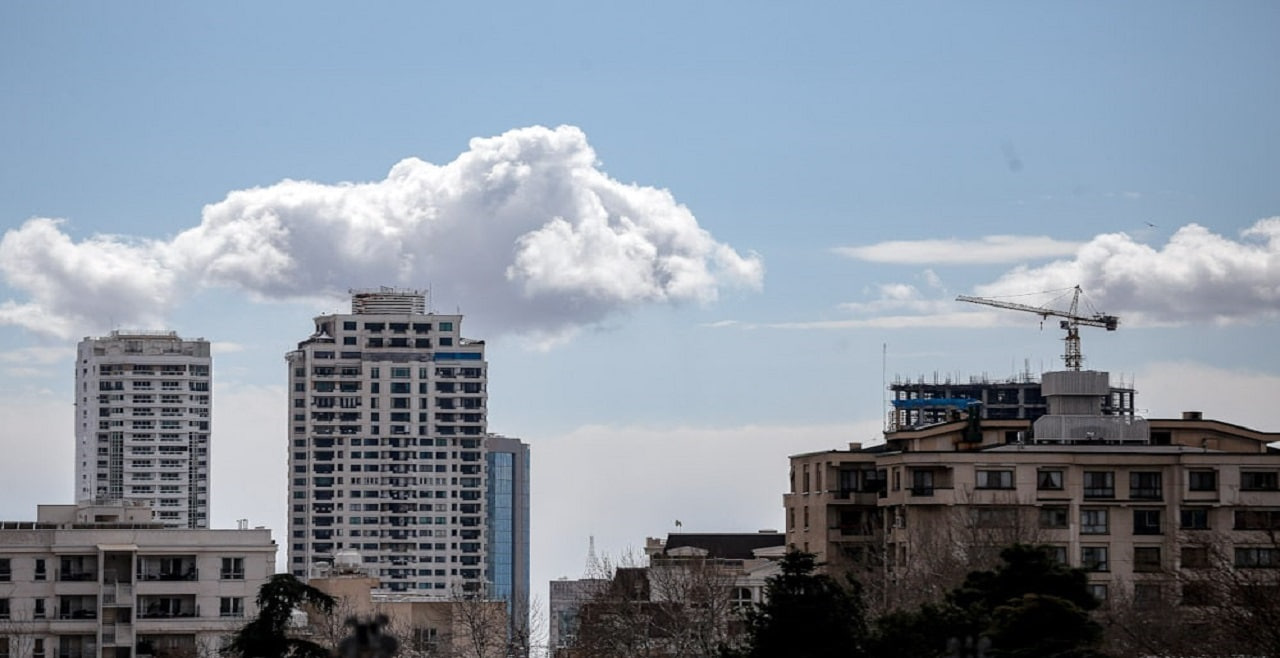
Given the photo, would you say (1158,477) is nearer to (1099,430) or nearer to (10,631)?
(1099,430)

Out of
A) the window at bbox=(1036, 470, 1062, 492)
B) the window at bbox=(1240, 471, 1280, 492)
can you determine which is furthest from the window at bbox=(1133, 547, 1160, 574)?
the window at bbox=(1240, 471, 1280, 492)

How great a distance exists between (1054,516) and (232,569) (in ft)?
105

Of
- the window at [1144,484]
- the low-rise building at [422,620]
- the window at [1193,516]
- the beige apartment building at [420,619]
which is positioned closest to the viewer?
the low-rise building at [422,620]

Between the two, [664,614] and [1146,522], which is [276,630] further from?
[1146,522]

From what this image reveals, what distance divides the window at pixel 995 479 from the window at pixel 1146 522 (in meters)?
5.05

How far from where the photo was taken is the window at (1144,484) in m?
95.4

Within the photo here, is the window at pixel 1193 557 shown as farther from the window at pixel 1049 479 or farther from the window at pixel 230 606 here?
the window at pixel 230 606

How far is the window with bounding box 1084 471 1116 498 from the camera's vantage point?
95.6 m

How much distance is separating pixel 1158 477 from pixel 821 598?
54.9 m

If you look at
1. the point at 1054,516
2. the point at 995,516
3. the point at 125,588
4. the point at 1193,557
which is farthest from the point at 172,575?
the point at 1193,557

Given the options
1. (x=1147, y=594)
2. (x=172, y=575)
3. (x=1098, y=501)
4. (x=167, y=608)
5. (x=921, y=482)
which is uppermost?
(x=921, y=482)

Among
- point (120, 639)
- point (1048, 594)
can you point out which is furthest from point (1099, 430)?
point (1048, 594)

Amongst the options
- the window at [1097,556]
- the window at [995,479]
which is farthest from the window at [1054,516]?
the window at [995,479]

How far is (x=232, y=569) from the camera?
9481 centimetres
